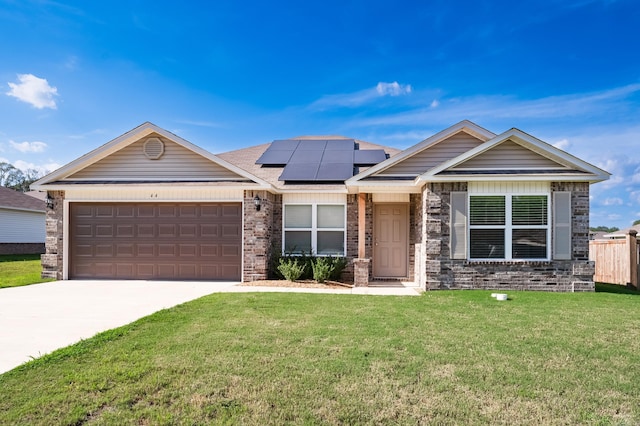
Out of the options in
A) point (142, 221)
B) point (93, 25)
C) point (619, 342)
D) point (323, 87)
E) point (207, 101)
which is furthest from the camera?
point (323, 87)

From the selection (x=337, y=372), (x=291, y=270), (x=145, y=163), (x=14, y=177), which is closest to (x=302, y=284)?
(x=291, y=270)

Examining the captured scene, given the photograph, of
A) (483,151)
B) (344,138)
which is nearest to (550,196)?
(483,151)

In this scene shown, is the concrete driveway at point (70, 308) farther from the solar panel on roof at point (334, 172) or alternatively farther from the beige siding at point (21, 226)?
the beige siding at point (21, 226)

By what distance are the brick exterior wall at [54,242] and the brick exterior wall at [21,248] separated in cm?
1370

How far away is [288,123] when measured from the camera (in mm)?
20094

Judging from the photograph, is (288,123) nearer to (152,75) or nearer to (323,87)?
(323,87)

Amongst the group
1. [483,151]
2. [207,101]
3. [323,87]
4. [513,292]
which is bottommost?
[513,292]

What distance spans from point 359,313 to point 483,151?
5682 mm

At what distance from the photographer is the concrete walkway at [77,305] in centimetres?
512

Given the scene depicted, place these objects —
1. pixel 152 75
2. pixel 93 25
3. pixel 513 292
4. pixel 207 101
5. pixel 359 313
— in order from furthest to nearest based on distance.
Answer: pixel 207 101 → pixel 152 75 → pixel 93 25 → pixel 513 292 → pixel 359 313

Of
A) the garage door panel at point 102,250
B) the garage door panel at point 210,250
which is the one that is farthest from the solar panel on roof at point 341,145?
the garage door panel at point 102,250

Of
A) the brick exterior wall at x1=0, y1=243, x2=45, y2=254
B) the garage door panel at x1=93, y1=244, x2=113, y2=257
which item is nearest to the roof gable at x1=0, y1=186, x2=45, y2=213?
the brick exterior wall at x1=0, y1=243, x2=45, y2=254

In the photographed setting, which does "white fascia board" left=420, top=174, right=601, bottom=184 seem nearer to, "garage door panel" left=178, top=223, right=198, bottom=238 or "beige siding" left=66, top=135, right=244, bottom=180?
"beige siding" left=66, top=135, right=244, bottom=180

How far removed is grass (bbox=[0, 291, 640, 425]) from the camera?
314 centimetres
